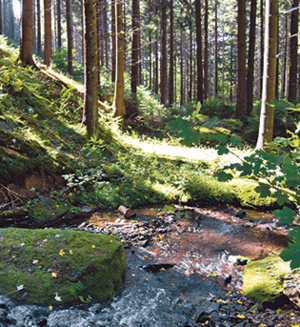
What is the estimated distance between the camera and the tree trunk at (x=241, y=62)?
15.0 metres

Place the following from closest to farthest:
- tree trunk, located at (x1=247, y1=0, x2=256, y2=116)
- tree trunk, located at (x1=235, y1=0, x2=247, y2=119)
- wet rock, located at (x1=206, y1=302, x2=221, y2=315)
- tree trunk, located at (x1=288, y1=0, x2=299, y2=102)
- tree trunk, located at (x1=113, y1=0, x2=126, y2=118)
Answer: wet rock, located at (x1=206, y1=302, x2=221, y2=315)
tree trunk, located at (x1=113, y1=0, x2=126, y2=118)
tree trunk, located at (x1=235, y1=0, x2=247, y2=119)
tree trunk, located at (x1=288, y1=0, x2=299, y2=102)
tree trunk, located at (x1=247, y1=0, x2=256, y2=116)

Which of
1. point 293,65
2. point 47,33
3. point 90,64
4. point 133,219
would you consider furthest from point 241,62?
point 133,219

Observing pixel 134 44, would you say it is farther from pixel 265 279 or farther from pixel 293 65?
pixel 265 279

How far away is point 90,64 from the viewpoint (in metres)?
8.88

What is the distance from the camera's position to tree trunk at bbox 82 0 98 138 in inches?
345

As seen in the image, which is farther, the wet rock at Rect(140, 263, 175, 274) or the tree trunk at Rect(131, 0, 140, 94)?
the tree trunk at Rect(131, 0, 140, 94)

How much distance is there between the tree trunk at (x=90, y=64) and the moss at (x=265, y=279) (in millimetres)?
6941

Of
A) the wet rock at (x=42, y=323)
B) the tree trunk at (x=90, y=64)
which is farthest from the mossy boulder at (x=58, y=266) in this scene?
the tree trunk at (x=90, y=64)

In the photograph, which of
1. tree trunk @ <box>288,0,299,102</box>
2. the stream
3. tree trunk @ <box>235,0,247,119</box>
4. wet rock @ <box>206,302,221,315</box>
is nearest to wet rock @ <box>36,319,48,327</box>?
the stream

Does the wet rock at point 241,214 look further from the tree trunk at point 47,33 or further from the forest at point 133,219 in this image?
the tree trunk at point 47,33

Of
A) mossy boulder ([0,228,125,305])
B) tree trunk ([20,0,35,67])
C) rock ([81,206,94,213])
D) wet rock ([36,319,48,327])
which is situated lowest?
rock ([81,206,94,213])

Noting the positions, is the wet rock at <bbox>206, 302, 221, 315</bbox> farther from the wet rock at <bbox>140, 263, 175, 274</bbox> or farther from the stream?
the wet rock at <bbox>140, 263, 175, 274</bbox>

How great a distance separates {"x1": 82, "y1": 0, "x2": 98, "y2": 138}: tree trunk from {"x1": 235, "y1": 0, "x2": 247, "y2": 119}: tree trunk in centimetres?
969

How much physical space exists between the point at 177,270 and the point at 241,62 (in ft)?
47.1
